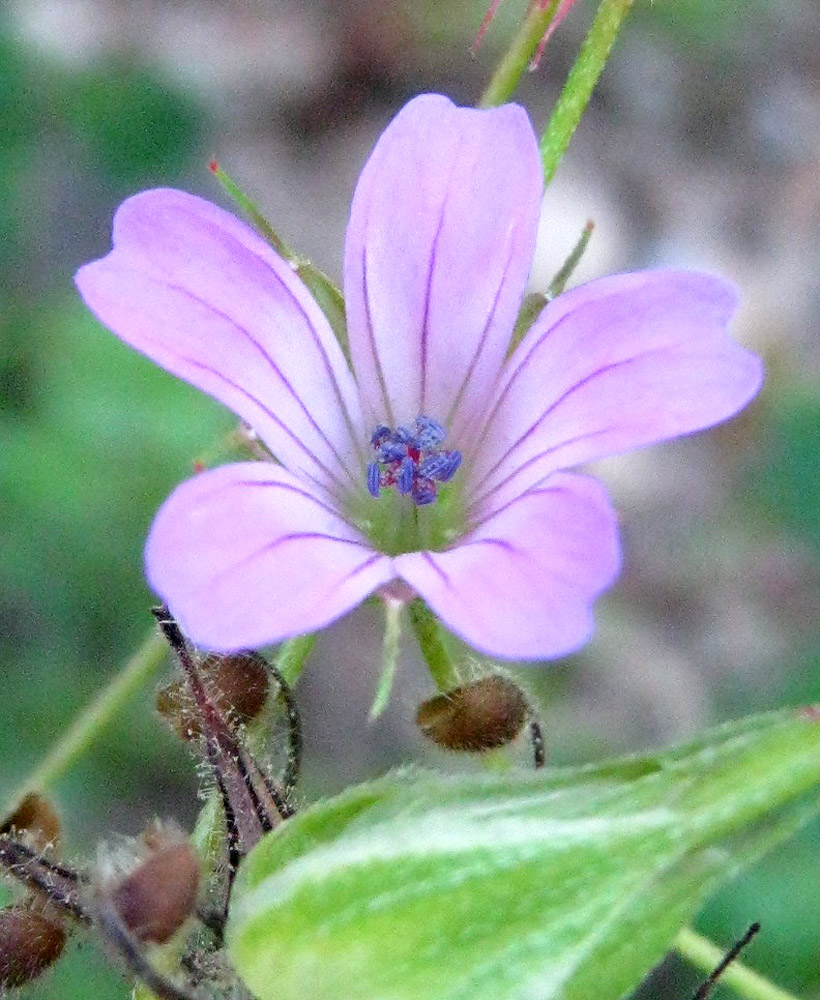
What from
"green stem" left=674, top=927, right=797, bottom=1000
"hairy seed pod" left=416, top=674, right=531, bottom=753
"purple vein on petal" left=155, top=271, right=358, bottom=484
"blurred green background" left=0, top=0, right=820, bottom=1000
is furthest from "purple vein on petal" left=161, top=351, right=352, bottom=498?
"blurred green background" left=0, top=0, right=820, bottom=1000

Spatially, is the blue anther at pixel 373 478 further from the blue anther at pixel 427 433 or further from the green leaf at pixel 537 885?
the green leaf at pixel 537 885

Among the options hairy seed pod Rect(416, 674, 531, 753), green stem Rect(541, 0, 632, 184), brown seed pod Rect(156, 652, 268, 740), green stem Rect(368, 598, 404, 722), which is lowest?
hairy seed pod Rect(416, 674, 531, 753)

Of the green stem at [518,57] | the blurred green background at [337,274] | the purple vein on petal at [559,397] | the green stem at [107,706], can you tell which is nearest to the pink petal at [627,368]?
the purple vein on petal at [559,397]

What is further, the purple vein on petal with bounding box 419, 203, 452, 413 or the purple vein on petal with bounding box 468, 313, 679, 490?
the purple vein on petal with bounding box 419, 203, 452, 413

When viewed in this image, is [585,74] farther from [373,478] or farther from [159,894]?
[159,894]

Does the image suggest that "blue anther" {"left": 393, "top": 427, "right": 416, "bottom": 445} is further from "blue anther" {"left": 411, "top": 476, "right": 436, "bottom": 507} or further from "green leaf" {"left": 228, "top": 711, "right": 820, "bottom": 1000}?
"green leaf" {"left": 228, "top": 711, "right": 820, "bottom": 1000}

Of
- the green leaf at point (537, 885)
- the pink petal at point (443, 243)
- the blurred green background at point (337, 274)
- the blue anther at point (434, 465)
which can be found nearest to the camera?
the green leaf at point (537, 885)
